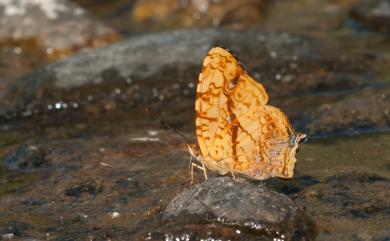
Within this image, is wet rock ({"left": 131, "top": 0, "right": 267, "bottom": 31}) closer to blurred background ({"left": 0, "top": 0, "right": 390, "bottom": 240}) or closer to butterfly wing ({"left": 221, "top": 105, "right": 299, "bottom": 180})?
blurred background ({"left": 0, "top": 0, "right": 390, "bottom": 240})

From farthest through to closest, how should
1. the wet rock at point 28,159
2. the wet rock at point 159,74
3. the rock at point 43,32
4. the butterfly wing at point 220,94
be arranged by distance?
the rock at point 43,32 < the wet rock at point 159,74 < the wet rock at point 28,159 < the butterfly wing at point 220,94

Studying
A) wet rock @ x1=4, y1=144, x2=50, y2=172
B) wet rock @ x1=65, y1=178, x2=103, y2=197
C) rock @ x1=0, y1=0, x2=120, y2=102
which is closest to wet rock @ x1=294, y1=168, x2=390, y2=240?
wet rock @ x1=65, y1=178, x2=103, y2=197

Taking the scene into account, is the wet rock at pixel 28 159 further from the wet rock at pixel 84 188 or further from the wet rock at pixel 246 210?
the wet rock at pixel 246 210

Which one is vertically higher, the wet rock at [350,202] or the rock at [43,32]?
the rock at [43,32]

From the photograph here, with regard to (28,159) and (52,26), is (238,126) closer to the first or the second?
(28,159)

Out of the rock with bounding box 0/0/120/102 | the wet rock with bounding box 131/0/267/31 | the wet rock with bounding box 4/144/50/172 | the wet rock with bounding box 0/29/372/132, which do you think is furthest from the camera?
the wet rock with bounding box 131/0/267/31

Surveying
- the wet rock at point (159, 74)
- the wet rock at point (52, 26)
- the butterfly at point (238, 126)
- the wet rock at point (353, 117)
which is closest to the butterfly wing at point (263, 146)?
the butterfly at point (238, 126)
